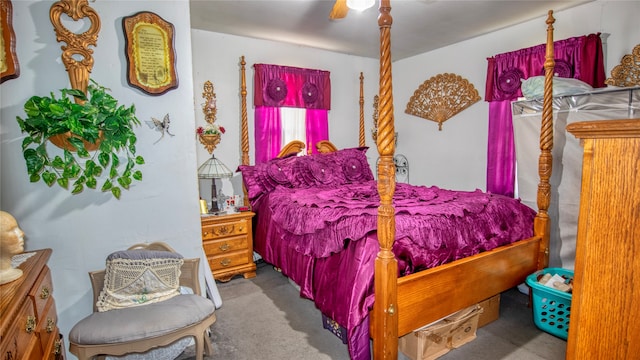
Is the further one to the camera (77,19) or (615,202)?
(77,19)

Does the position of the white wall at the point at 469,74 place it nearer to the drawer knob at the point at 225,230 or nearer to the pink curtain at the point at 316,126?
the pink curtain at the point at 316,126

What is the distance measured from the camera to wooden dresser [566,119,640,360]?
1.70ft

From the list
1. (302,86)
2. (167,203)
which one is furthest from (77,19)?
(302,86)

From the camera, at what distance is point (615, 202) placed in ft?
1.76

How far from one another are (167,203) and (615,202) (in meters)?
1.99

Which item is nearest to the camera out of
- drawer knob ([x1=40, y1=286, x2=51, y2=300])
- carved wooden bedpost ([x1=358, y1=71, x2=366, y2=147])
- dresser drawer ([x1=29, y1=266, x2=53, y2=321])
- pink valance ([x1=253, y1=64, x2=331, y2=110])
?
dresser drawer ([x1=29, y1=266, x2=53, y2=321])

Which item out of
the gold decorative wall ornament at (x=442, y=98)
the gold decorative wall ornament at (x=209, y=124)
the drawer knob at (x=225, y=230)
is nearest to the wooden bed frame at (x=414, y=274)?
the gold decorative wall ornament at (x=442, y=98)

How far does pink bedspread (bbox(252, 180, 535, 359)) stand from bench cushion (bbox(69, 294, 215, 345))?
0.77 meters

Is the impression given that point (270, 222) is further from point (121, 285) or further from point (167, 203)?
point (121, 285)

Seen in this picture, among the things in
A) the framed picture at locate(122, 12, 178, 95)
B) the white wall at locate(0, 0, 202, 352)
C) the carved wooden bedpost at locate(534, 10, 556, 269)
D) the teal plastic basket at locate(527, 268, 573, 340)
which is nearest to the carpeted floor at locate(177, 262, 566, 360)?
the teal plastic basket at locate(527, 268, 573, 340)

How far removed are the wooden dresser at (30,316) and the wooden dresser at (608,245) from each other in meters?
1.31

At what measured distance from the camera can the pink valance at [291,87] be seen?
3.86 m

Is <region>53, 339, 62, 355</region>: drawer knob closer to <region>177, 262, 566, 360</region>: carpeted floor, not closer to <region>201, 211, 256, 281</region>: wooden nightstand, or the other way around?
<region>177, 262, 566, 360</region>: carpeted floor

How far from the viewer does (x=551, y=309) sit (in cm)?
218
